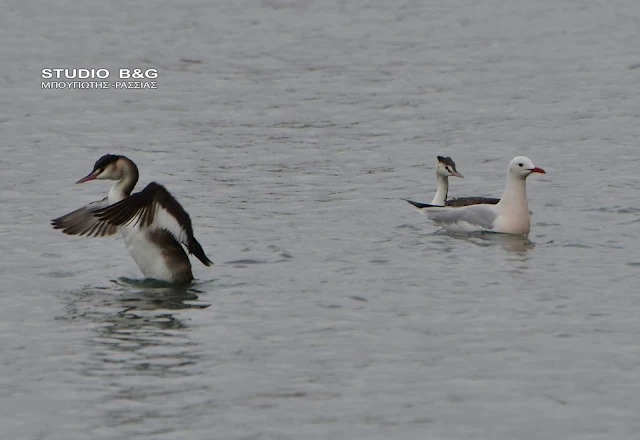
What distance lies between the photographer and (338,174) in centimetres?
1884

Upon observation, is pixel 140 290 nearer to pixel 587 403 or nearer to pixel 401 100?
pixel 587 403

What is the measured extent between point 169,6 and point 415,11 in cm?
650

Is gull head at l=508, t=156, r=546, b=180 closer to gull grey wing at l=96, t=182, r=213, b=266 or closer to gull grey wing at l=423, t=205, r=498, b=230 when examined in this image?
gull grey wing at l=423, t=205, r=498, b=230

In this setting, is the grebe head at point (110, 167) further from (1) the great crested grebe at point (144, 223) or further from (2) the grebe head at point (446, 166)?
(2) the grebe head at point (446, 166)

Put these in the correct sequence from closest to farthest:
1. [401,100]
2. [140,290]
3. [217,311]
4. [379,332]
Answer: [379,332] < [217,311] < [140,290] < [401,100]

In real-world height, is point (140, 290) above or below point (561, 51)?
below

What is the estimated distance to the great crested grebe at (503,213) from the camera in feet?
50.3

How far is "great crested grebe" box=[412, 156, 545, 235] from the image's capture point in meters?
15.3

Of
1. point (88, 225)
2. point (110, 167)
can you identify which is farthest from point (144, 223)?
point (88, 225)

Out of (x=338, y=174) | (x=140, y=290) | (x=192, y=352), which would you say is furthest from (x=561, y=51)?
(x=192, y=352)

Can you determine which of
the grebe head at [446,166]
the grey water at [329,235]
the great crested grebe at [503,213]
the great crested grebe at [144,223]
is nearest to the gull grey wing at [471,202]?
the great crested grebe at [503,213]

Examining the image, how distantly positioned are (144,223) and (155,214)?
24 centimetres

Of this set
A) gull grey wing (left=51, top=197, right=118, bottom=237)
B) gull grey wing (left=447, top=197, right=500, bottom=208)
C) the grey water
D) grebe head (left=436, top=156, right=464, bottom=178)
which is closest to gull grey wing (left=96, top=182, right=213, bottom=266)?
the grey water

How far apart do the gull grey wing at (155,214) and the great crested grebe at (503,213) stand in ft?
13.2
